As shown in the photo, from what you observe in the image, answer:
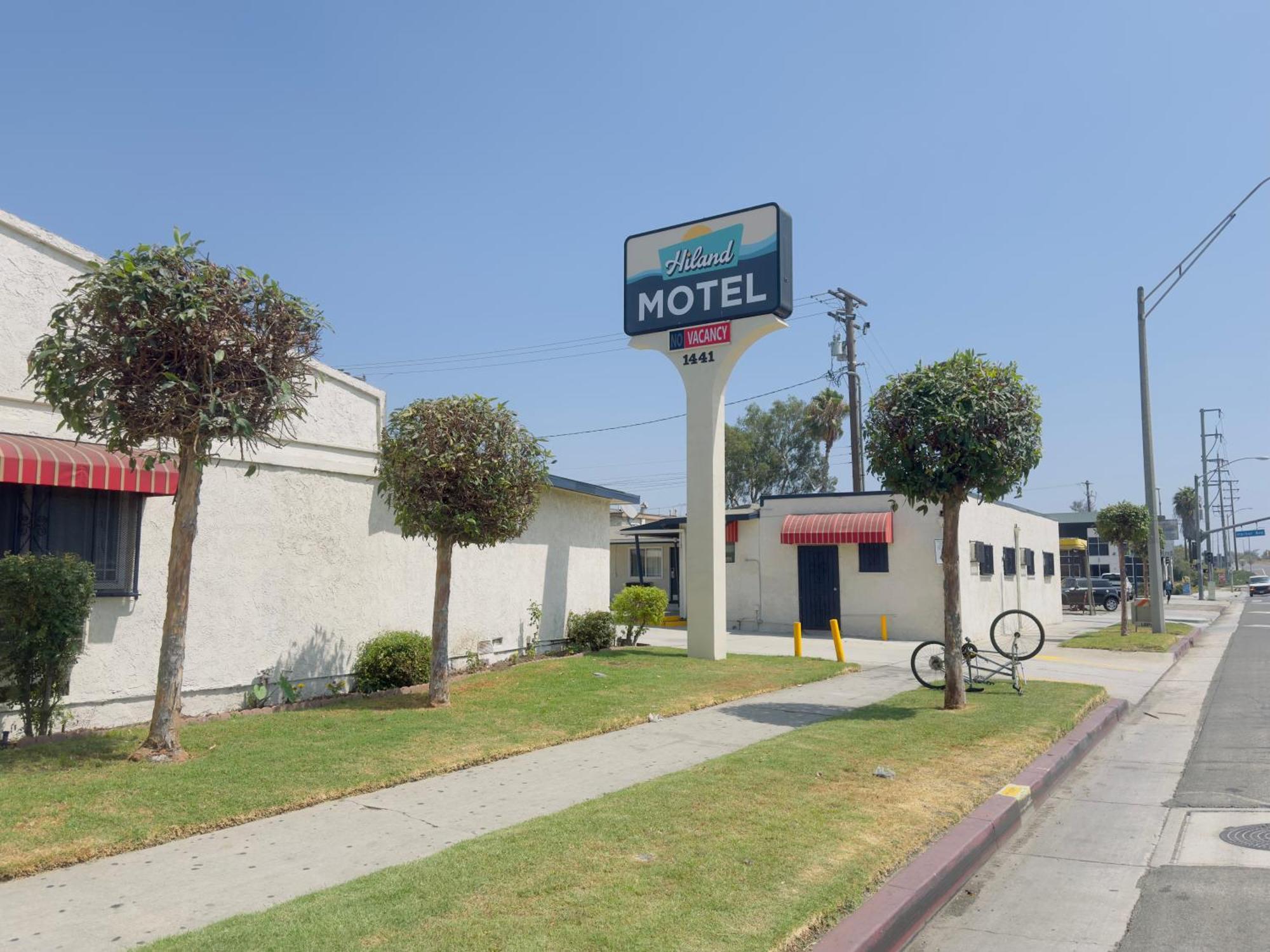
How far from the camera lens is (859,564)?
79.3 feet

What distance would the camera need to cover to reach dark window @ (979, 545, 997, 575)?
24.4m

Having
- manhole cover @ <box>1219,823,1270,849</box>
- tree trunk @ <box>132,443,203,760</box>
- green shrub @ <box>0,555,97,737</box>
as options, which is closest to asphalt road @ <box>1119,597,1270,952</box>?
manhole cover @ <box>1219,823,1270,849</box>

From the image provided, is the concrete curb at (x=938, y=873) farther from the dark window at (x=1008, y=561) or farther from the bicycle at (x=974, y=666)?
the dark window at (x=1008, y=561)

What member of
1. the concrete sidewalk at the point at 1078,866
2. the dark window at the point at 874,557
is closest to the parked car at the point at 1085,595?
the dark window at the point at 874,557

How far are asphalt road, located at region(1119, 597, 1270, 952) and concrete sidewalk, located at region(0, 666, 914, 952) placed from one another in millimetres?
3783

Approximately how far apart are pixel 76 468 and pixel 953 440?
30.5ft

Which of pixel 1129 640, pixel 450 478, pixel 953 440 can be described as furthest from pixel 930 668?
pixel 1129 640

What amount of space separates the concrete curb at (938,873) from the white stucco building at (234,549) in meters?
7.63

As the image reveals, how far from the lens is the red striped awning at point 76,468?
26.7ft

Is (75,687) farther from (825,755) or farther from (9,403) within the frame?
(825,755)

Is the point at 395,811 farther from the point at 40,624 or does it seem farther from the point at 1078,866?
the point at 1078,866

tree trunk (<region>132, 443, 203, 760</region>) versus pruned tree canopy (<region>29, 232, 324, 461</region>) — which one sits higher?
pruned tree canopy (<region>29, 232, 324, 461</region>)

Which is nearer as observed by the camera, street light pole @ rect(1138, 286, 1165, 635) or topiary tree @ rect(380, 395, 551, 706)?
topiary tree @ rect(380, 395, 551, 706)

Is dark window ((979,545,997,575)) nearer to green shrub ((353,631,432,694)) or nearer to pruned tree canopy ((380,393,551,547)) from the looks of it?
pruned tree canopy ((380,393,551,547))
